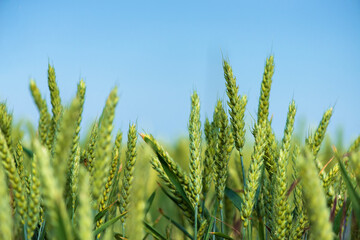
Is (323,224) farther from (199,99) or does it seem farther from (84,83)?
(84,83)

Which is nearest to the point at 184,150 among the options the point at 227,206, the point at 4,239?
the point at 227,206

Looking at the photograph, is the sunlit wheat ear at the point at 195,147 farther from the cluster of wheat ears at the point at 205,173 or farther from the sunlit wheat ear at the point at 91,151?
the sunlit wheat ear at the point at 91,151

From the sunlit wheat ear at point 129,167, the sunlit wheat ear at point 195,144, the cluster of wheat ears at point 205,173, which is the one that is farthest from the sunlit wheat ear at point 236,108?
the sunlit wheat ear at point 129,167

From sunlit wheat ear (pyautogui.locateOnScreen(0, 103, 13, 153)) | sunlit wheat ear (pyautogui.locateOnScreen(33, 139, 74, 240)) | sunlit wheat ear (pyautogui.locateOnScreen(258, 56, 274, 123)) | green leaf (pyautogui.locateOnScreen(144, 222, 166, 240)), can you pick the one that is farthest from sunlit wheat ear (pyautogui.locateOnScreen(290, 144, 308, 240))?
sunlit wheat ear (pyautogui.locateOnScreen(0, 103, 13, 153))

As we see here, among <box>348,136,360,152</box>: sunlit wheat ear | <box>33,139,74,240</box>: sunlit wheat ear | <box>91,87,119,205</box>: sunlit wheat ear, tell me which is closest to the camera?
<box>33,139,74,240</box>: sunlit wheat ear

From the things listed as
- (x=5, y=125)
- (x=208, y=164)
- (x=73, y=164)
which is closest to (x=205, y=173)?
(x=208, y=164)

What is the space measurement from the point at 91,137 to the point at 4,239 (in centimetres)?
53

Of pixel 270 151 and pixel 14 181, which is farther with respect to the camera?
pixel 270 151

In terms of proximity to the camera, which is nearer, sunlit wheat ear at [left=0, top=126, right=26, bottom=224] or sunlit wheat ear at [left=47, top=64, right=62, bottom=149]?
sunlit wheat ear at [left=0, top=126, right=26, bottom=224]

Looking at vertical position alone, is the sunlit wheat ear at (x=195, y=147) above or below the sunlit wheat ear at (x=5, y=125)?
below

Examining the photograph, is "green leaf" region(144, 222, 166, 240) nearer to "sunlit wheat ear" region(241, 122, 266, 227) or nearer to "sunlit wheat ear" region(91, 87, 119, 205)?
"sunlit wheat ear" region(241, 122, 266, 227)

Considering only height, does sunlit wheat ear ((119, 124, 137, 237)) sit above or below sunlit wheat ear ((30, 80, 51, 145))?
below

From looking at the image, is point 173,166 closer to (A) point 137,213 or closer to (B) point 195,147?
(B) point 195,147

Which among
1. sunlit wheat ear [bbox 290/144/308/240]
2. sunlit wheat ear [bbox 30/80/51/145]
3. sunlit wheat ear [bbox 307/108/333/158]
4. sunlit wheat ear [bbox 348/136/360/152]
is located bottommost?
sunlit wheat ear [bbox 290/144/308/240]
